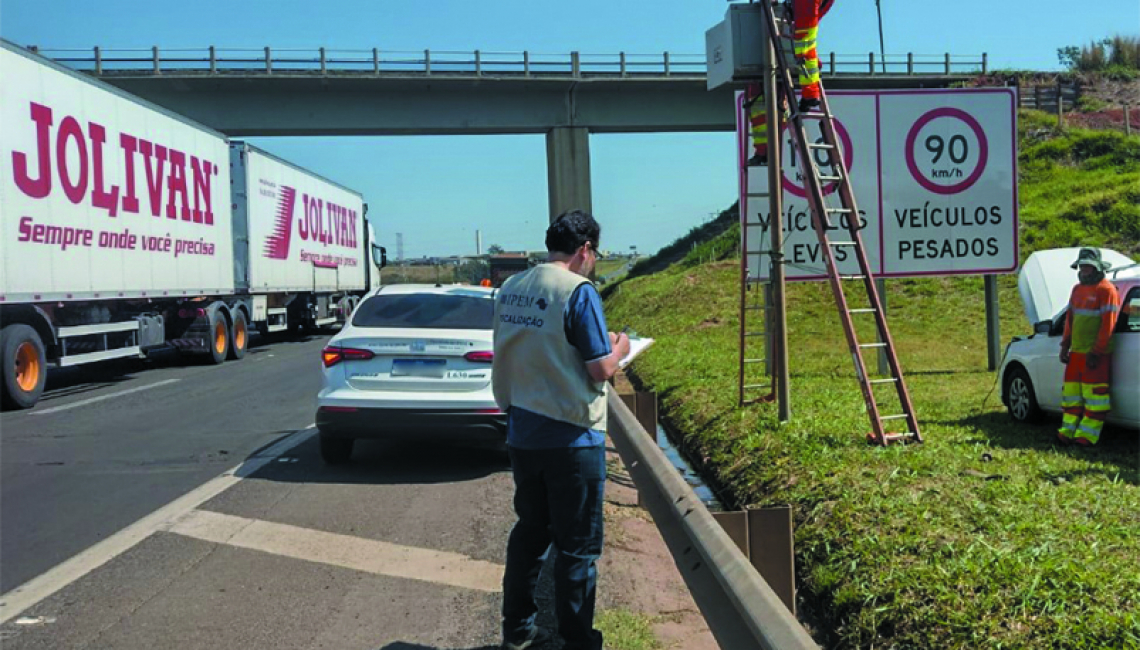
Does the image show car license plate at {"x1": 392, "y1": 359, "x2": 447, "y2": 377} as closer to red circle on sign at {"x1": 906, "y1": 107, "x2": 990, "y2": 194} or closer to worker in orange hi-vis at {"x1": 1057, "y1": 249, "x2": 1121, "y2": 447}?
worker in orange hi-vis at {"x1": 1057, "y1": 249, "x2": 1121, "y2": 447}

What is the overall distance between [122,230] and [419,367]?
10.1 metres

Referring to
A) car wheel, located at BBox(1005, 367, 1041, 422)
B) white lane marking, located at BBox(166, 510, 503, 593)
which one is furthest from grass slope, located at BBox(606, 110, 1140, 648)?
white lane marking, located at BBox(166, 510, 503, 593)

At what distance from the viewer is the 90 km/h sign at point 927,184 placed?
1178 cm

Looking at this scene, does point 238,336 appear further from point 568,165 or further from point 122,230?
point 568,165

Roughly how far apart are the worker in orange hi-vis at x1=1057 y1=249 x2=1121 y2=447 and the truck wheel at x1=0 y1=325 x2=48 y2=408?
12.5m

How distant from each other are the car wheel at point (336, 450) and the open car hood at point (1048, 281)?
265 inches

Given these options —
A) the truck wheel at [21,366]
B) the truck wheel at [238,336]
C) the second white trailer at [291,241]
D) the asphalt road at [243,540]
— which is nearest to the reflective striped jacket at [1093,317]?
the asphalt road at [243,540]

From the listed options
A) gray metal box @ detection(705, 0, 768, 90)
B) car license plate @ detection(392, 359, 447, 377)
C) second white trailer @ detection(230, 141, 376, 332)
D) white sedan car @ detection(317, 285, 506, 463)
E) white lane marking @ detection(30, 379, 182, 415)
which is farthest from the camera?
second white trailer @ detection(230, 141, 376, 332)

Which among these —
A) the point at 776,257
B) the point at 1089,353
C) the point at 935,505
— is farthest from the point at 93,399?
the point at 1089,353

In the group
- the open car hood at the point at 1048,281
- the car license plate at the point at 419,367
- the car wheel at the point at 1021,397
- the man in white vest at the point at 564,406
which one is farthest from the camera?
the open car hood at the point at 1048,281

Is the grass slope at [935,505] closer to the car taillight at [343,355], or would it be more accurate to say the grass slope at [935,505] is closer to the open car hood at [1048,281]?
the open car hood at [1048,281]

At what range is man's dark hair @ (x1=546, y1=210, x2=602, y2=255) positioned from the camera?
13.4 ft

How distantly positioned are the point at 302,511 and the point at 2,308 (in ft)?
29.6

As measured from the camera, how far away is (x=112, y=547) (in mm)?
5934
